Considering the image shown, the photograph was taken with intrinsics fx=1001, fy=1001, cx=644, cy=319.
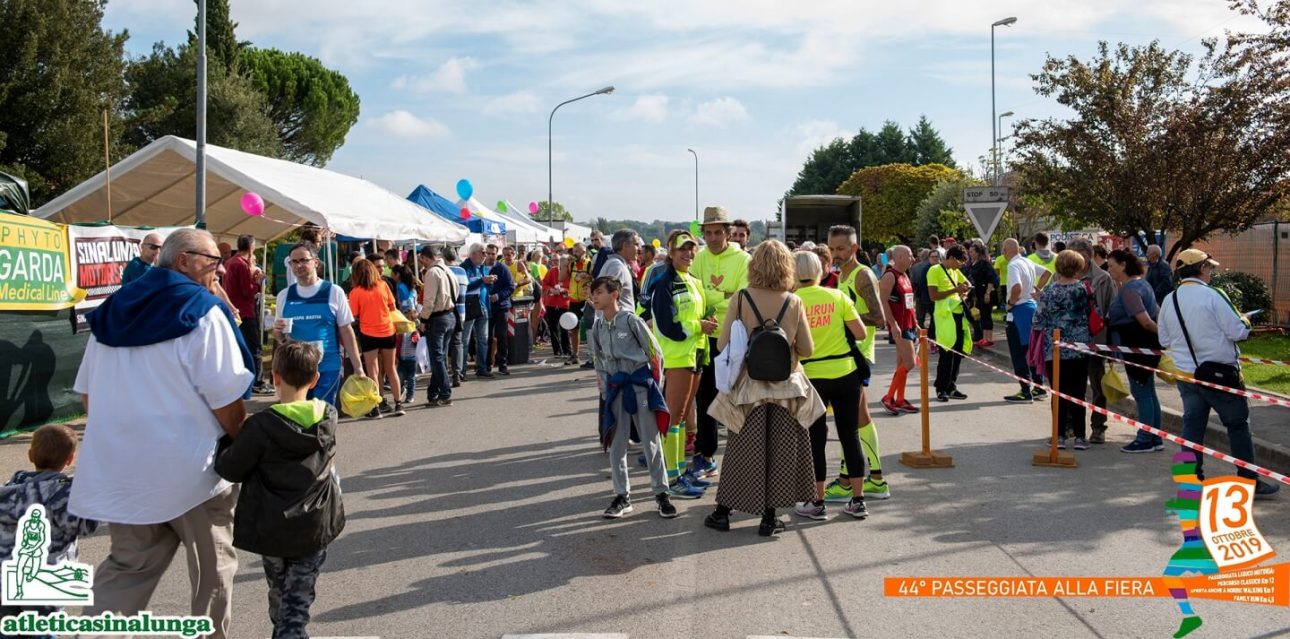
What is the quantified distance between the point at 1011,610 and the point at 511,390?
8856 mm

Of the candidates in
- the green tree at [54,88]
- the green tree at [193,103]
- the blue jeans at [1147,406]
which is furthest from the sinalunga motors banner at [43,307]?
the green tree at [193,103]

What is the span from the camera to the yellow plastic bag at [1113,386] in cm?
853

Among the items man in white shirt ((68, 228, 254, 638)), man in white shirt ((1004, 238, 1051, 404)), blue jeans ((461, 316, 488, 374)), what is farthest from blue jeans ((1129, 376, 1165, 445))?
blue jeans ((461, 316, 488, 374))

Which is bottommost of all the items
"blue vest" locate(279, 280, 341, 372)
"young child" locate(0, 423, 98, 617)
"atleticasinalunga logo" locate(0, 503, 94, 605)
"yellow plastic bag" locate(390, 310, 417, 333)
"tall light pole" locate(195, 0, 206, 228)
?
"atleticasinalunga logo" locate(0, 503, 94, 605)

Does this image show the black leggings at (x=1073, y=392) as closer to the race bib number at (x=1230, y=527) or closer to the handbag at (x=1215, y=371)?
the handbag at (x=1215, y=371)

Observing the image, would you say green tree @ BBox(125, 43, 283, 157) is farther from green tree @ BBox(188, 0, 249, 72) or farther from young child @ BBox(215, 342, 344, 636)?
young child @ BBox(215, 342, 344, 636)

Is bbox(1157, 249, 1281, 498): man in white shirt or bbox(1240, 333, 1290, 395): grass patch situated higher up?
bbox(1157, 249, 1281, 498): man in white shirt

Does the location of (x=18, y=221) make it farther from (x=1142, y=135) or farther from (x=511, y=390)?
(x=1142, y=135)

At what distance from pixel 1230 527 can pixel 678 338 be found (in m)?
3.50

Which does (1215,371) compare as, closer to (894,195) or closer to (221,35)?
(221,35)

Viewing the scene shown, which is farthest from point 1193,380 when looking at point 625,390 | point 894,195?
point 894,195

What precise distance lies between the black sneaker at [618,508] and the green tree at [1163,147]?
44.3ft

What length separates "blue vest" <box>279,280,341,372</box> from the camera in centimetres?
726

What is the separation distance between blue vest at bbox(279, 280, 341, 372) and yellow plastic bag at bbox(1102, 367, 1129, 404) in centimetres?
631
